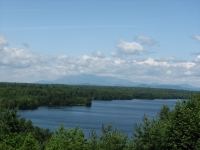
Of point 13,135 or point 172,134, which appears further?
point 13,135

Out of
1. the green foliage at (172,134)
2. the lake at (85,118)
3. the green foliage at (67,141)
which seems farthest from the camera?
the lake at (85,118)

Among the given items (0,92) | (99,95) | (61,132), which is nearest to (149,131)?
(61,132)

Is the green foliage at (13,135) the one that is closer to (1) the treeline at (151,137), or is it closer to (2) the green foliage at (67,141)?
(1) the treeline at (151,137)

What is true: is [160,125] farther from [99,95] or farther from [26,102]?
[99,95]

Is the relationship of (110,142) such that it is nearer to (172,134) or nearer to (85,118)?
(172,134)

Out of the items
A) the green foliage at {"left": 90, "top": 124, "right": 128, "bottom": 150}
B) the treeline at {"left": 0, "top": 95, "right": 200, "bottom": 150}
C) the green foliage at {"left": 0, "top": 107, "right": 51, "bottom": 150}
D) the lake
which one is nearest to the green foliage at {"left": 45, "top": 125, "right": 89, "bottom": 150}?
the treeline at {"left": 0, "top": 95, "right": 200, "bottom": 150}

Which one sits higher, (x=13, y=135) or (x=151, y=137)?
(x=151, y=137)

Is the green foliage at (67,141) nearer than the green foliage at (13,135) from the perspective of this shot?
Yes

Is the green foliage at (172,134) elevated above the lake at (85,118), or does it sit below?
above

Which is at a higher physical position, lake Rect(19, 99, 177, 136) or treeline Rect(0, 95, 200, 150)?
treeline Rect(0, 95, 200, 150)

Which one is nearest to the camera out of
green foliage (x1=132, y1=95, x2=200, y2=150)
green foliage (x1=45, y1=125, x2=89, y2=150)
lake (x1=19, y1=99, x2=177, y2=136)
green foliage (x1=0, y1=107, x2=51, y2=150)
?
green foliage (x1=45, y1=125, x2=89, y2=150)

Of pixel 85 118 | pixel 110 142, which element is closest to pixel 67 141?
pixel 110 142

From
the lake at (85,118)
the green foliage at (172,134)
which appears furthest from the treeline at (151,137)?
the lake at (85,118)

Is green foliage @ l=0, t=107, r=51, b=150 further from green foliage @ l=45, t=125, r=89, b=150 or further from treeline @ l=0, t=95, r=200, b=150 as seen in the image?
green foliage @ l=45, t=125, r=89, b=150
